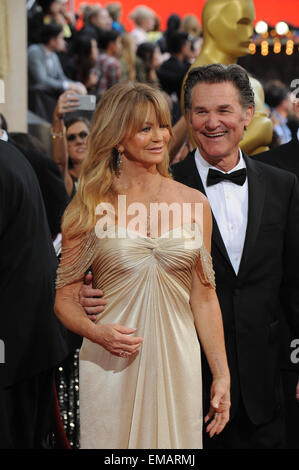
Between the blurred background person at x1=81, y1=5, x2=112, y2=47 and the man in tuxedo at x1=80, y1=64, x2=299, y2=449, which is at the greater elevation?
the blurred background person at x1=81, y1=5, x2=112, y2=47

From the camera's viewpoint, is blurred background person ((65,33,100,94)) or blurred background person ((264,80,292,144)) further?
blurred background person ((264,80,292,144))

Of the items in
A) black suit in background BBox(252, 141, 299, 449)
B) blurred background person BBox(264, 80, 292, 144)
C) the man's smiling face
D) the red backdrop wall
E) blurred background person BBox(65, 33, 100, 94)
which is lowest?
black suit in background BBox(252, 141, 299, 449)

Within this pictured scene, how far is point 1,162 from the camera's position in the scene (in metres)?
2.65

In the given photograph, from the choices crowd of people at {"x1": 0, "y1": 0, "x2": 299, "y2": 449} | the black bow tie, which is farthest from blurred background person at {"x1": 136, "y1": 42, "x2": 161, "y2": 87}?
the black bow tie

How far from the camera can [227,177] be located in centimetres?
283

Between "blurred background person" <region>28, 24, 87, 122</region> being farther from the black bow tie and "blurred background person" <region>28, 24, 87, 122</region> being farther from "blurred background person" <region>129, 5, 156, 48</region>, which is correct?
the black bow tie

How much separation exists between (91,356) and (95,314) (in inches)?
5.4

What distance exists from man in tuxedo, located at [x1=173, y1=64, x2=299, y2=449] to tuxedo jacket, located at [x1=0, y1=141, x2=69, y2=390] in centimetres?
57

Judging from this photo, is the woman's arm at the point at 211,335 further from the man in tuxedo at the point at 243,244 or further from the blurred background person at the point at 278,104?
the blurred background person at the point at 278,104

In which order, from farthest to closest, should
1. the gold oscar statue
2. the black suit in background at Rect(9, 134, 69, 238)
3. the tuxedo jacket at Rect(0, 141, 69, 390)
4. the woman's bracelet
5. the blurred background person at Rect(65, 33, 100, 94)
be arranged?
the blurred background person at Rect(65, 33, 100, 94) < the woman's bracelet < the black suit in background at Rect(9, 134, 69, 238) < the gold oscar statue < the tuxedo jacket at Rect(0, 141, 69, 390)

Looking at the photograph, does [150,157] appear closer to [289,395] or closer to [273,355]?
[273,355]

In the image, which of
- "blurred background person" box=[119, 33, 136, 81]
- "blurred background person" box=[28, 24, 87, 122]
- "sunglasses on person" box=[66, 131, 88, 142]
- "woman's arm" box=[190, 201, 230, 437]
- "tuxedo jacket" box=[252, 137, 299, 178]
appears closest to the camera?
"woman's arm" box=[190, 201, 230, 437]

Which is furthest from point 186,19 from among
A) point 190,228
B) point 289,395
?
point 190,228

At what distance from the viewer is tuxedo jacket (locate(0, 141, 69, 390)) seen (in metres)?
2.68
